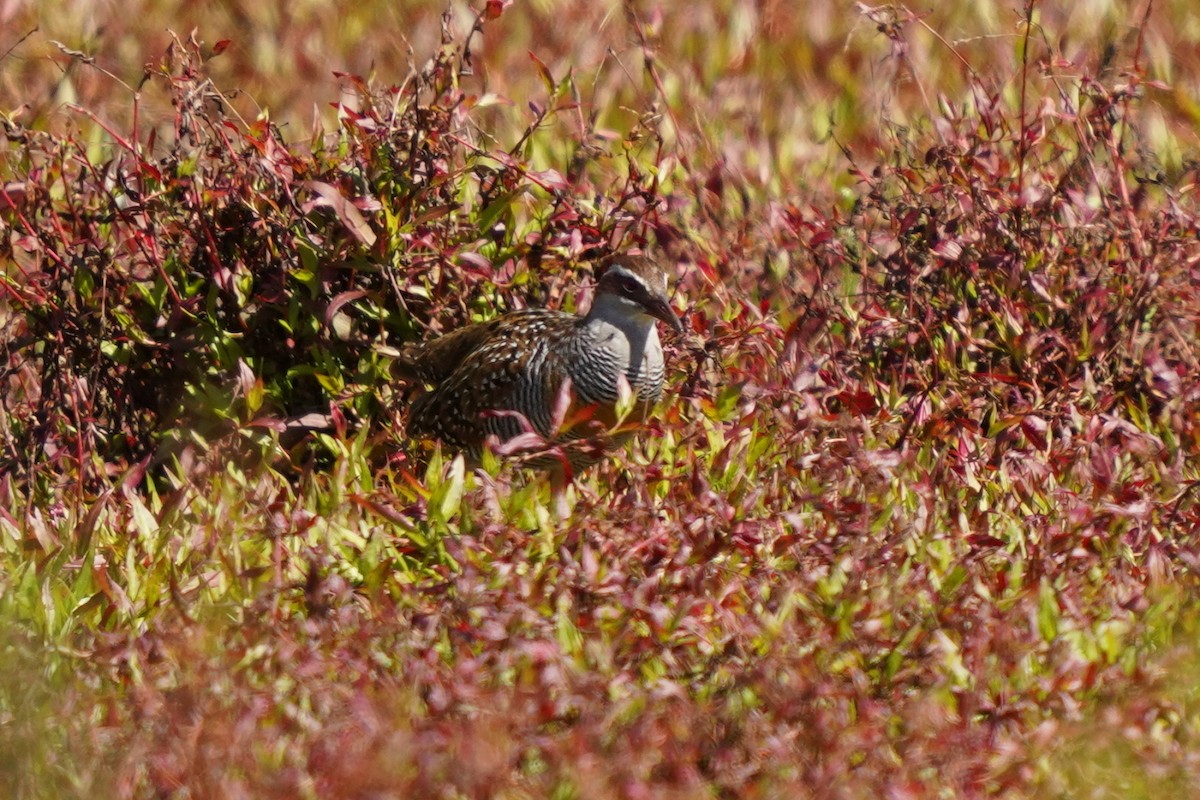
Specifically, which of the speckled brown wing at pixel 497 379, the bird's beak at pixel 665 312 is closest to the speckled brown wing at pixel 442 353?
the speckled brown wing at pixel 497 379

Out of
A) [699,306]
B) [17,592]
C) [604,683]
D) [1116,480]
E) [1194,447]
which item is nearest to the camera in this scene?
[604,683]

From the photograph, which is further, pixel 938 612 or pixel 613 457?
pixel 613 457

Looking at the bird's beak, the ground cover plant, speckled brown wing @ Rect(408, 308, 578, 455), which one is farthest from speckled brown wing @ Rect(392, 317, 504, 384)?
the bird's beak

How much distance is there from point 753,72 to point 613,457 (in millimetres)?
3871

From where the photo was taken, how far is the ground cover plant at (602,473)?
3.96 meters

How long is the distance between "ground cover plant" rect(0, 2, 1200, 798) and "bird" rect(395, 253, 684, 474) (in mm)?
164

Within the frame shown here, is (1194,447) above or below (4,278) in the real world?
below

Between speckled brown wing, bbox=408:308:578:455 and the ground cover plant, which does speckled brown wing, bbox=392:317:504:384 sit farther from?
the ground cover plant

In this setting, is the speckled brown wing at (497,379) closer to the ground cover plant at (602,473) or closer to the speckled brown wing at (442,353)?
the speckled brown wing at (442,353)

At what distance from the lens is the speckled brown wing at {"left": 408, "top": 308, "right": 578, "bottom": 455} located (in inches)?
240

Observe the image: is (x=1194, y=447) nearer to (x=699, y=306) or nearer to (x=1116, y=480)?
(x=1116, y=480)

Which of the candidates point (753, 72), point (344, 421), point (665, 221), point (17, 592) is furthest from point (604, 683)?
point (753, 72)

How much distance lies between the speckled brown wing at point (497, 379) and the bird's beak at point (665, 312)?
1.15ft

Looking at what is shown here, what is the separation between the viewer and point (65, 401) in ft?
20.2
